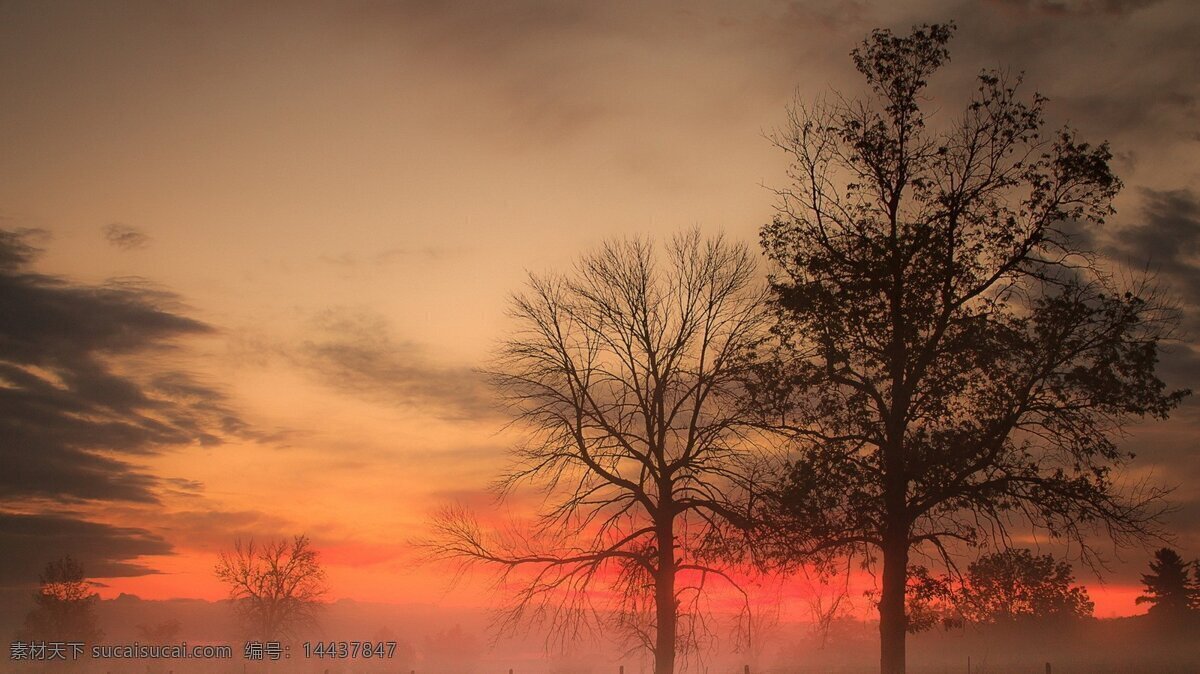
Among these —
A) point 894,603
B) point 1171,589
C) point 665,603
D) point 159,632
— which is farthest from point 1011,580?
point 159,632

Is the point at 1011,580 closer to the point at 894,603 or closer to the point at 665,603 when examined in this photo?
the point at 894,603

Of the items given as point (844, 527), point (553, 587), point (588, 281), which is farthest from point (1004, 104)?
point (553, 587)

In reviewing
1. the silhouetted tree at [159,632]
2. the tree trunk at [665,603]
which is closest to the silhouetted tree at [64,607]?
the silhouetted tree at [159,632]

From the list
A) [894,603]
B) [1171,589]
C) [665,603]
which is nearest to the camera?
[894,603]

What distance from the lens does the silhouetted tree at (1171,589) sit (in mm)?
75312

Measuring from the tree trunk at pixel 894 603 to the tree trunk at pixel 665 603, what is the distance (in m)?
6.78

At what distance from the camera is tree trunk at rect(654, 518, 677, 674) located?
83.3 ft

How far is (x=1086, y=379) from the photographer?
64.3ft

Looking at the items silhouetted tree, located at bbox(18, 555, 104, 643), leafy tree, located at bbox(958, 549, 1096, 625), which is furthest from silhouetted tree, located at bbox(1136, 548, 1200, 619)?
silhouetted tree, located at bbox(18, 555, 104, 643)

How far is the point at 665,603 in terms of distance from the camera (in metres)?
25.8

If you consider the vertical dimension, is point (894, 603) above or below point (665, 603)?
above

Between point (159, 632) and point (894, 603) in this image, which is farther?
point (159, 632)

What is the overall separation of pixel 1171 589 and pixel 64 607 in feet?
320

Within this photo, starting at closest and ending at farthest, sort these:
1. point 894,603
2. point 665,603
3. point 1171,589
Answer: point 894,603
point 665,603
point 1171,589
